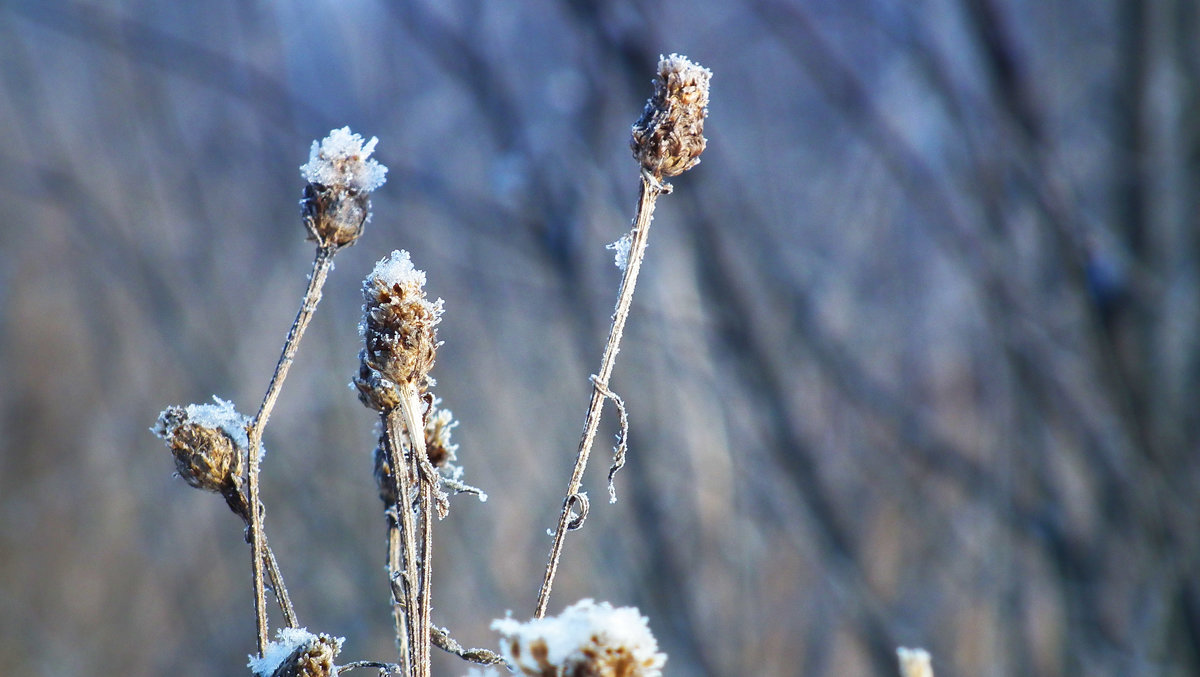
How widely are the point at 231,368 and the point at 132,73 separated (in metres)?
0.96

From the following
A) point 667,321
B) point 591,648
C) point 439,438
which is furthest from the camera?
point 667,321

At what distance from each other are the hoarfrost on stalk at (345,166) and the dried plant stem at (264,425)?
0.08ft

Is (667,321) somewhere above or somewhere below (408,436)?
above

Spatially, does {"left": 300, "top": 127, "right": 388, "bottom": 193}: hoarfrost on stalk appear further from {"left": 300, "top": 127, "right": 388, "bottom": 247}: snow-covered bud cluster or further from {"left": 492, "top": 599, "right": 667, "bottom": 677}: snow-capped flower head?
{"left": 492, "top": 599, "right": 667, "bottom": 677}: snow-capped flower head

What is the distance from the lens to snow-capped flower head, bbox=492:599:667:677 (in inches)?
6.9

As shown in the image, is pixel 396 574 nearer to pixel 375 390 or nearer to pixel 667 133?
pixel 375 390

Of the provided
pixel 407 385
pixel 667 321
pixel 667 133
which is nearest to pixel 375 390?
pixel 407 385

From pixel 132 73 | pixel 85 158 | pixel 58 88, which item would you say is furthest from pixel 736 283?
pixel 58 88

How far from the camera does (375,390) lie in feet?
0.78

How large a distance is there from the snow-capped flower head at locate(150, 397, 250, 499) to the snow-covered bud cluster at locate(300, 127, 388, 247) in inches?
2.7

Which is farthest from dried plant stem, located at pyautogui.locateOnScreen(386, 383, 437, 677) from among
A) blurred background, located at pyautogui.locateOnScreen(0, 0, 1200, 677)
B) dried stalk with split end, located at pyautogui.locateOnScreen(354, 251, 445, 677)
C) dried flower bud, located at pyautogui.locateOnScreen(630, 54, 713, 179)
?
blurred background, located at pyautogui.locateOnScreen(0, 0, 1200, 677)

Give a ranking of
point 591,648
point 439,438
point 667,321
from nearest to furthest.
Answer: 1. point 591,648
2. point 439,438
3. point 667,321

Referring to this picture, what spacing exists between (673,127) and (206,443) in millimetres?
192

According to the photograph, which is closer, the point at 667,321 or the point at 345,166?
the point at 345,166
